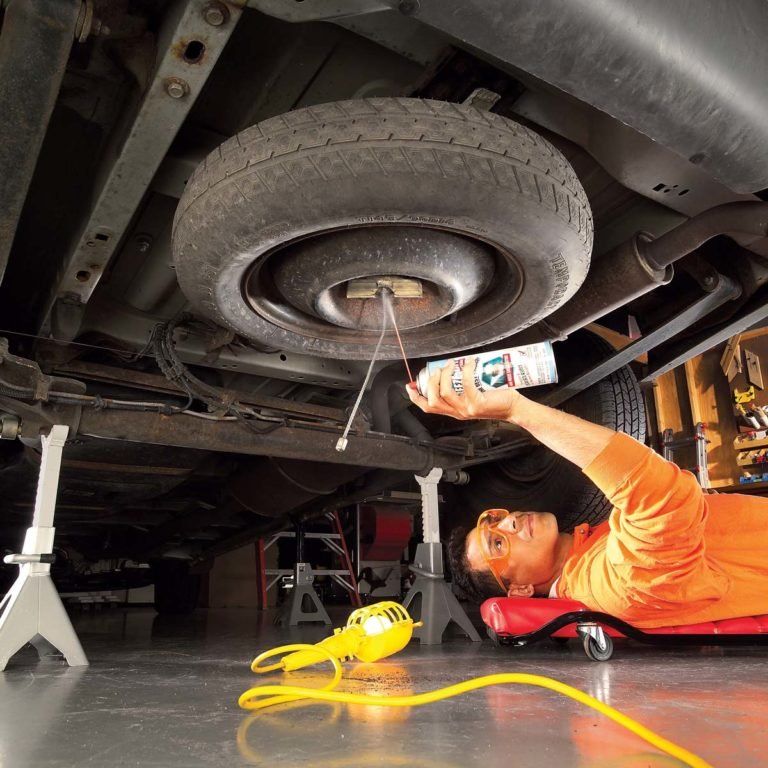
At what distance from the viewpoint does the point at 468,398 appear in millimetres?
1419

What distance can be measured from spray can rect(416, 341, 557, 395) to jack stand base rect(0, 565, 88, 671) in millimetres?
1185

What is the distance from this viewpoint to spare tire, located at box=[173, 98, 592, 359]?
44.9 inches

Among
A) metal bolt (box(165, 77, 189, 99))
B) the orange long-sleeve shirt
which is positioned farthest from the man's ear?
metal bolt (box(165, 77, 189, 99))

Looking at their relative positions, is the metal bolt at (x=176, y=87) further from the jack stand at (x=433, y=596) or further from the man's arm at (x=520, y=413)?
the jack stand at (x=433, y=596)

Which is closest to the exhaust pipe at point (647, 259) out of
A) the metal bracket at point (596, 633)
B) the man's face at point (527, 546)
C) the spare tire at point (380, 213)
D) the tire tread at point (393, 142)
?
the spare tire at point (380, 213)

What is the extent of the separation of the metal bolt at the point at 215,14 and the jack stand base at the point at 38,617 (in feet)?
4.83

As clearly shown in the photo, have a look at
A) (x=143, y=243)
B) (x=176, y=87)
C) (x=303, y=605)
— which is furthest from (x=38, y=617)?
(x=303, y=605)

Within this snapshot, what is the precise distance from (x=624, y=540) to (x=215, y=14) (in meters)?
1.47

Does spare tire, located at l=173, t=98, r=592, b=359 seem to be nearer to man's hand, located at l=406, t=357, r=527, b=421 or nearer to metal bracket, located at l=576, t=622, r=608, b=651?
man's hand, located at l=406, t=357, r=527, b=421

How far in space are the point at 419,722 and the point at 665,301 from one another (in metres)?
1.77

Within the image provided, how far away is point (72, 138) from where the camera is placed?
143 centimetres

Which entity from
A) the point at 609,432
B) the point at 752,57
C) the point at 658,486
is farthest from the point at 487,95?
the point at 658,486

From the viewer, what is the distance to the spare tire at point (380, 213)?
3.74 ft

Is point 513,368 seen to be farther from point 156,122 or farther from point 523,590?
point 523,590
